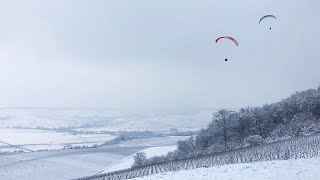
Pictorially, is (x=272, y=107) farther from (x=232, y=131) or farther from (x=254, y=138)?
(x=254, y=138)

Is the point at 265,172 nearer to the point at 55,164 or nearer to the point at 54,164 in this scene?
the point at 55,164

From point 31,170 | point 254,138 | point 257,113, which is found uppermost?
point 257,113

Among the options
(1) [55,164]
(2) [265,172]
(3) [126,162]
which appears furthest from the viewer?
(1) [55,164]

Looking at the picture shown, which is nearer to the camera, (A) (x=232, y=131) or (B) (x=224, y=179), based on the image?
(B) (x=224, y=179)

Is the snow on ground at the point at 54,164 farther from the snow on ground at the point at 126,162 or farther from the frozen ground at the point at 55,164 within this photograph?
the snow on ground at the point at 126,162

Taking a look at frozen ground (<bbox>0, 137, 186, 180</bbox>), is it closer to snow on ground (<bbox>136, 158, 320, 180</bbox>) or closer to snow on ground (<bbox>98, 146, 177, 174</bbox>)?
snow on ground (<bbox>98, 146, 177, 174</bbox>)

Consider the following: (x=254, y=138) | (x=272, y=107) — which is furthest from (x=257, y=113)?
(x=254, y=138)

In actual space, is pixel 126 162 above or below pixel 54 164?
above

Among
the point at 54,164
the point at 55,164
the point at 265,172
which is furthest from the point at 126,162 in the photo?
the point at 265,172
